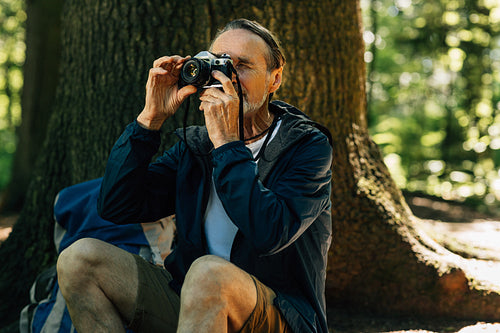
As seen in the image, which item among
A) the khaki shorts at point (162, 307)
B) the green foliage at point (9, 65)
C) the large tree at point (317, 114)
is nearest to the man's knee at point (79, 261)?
the khaki shorts at point (162, 307)

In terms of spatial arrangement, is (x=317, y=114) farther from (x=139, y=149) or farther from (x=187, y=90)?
(x=139, y=149)

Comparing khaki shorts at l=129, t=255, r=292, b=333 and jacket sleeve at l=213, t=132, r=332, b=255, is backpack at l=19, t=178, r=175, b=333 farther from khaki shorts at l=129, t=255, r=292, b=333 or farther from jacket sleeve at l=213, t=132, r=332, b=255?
jacket sleeve at l=213, t=132, r=332, b=255

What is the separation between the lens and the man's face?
2.33 meters

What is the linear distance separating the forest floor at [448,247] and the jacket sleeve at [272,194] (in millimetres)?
1628

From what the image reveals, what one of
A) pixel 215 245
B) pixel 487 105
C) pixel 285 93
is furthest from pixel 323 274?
pixel 487 105

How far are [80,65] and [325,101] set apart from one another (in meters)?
1.84

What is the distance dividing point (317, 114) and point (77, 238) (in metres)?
1.82

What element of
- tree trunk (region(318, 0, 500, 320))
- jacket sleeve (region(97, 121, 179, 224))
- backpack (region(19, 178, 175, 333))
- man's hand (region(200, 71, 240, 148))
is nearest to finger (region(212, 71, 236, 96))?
man's hand (region(200, 71, 240, 148))

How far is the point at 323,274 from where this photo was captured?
2.22 metres

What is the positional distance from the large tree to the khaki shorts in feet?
4.26

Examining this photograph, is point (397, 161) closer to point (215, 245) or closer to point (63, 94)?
point (63, 94)

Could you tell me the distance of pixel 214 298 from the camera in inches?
69.6

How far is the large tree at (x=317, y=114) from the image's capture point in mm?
3381

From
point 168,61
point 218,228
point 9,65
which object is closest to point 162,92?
point 168,61
